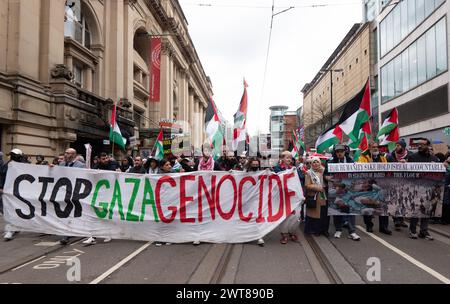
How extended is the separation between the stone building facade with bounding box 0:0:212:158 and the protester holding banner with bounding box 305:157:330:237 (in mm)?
12239

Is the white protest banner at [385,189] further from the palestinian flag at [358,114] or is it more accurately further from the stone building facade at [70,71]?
the stone building facade at [70,71]

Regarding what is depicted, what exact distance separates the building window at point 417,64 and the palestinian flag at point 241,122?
19.6m

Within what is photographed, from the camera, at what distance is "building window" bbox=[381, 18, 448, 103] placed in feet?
80.1

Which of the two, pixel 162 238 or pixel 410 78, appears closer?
pixel 162 238

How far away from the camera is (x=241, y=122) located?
10578mm

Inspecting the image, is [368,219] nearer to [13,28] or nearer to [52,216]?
[52,216]

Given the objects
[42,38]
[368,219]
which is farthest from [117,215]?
[42,38]

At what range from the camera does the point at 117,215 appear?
22.7ft

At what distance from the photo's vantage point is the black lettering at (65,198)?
23.1 ft

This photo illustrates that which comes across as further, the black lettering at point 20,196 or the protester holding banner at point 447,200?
the protester holding banner at point 447,200

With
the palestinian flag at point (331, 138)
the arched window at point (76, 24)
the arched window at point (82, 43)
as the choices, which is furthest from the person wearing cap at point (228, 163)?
the arched window at point (76, 24)

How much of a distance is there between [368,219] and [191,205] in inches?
151

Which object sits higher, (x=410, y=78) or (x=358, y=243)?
(x=410, y=78)

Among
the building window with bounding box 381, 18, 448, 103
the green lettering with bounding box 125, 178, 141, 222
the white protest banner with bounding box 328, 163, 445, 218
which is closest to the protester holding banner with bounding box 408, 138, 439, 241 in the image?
the white protest banner with bounding box 328, 163, 445, 218
